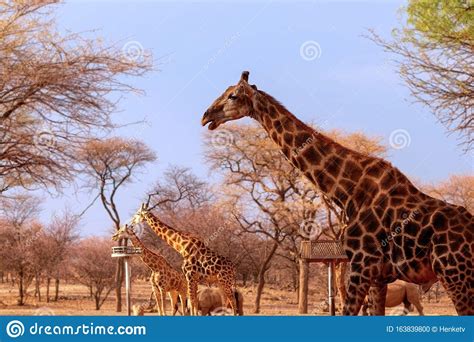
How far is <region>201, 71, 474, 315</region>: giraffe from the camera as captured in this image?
627 cm

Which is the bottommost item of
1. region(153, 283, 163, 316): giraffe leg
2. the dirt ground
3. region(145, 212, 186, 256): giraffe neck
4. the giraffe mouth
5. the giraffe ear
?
the dirt ground

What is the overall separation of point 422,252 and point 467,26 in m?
7.68

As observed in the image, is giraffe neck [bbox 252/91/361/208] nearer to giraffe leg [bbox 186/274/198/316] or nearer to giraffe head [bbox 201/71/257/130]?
giraffe head [bbox 201/71/257/130]

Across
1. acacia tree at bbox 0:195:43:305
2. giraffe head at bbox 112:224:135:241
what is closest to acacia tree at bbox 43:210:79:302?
acacia tree at bbox 0:195:43:305

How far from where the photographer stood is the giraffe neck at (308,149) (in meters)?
6.87

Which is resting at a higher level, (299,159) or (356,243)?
(299,159)

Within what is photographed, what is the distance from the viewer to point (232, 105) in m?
7.09

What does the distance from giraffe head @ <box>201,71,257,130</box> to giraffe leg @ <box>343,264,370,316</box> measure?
186cm

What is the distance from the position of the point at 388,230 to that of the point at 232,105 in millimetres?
1906

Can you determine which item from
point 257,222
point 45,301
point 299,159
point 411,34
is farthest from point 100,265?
point 299,159

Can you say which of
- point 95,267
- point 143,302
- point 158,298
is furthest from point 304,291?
point 95,267

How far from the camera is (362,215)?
21.6 feet

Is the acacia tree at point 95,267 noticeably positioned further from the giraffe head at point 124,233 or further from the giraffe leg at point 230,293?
the giraffe leg at point 230,293
